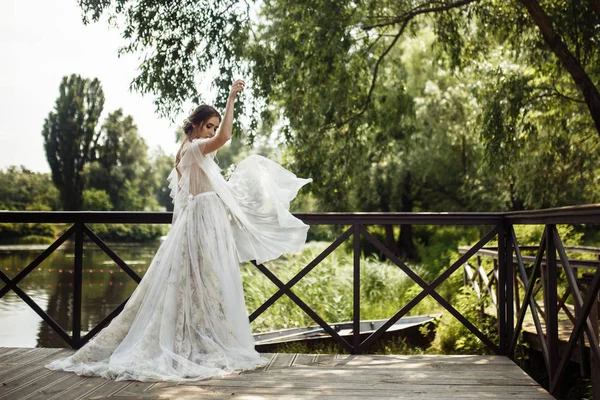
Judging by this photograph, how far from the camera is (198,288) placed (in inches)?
149

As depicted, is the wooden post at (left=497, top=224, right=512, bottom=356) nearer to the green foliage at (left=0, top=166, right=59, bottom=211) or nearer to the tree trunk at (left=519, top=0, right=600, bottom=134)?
the tree trunk at (left=519, top=0, right=600, bottom=134)

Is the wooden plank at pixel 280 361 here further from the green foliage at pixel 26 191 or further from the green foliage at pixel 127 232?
the green foliage at pixel 26 191

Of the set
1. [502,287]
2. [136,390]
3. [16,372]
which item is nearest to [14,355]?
[16,372]

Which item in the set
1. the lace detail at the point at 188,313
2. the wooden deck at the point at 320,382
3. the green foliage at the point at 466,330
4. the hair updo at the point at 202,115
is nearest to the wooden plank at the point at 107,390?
the wooden deck at the point at 320,382

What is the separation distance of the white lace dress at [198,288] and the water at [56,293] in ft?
23.3

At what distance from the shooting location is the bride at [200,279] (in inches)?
142

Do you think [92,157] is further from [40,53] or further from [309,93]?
[309,93]

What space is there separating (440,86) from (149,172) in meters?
23.5

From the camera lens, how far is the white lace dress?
3607mm

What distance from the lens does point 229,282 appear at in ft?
12.5

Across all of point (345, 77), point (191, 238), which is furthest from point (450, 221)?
point (345, 77)

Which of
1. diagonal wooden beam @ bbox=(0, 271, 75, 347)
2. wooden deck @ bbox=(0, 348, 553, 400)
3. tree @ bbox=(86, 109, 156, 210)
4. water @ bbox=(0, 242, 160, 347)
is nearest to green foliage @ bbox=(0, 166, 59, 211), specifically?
tree @ bbox=(86, 109, 156, 210)

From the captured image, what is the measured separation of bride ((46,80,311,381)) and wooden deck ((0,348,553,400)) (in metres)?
0.15

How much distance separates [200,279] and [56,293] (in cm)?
1298
